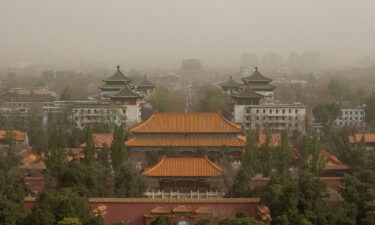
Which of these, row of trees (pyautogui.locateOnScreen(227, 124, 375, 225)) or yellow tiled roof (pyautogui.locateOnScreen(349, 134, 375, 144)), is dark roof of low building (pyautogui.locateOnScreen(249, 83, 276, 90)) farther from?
row of trees (pyautogui.locateOnScreen(227, 124, 375, 225))

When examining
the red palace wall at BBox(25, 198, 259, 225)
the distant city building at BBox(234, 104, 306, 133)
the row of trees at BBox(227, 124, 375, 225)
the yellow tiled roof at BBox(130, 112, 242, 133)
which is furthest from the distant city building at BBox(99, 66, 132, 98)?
the red palace wall at BBox(25, 198, 259, 225)

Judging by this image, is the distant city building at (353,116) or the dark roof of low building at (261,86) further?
the dark roof of low building at (261,86)

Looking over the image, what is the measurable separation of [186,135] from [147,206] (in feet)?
23.2

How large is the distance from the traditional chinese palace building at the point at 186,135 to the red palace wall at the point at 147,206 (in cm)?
603

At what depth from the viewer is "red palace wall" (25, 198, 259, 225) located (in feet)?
61.2

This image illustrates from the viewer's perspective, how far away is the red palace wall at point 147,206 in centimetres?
1866

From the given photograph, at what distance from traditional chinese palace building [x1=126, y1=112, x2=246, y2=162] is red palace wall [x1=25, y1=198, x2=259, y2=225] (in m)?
6.03

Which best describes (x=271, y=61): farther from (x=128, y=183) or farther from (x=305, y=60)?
(x=128, y=183)

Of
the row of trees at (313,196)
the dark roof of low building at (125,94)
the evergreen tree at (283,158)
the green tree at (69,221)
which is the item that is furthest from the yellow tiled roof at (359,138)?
the green tree at (69,221)

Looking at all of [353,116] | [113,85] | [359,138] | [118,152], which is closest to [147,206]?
[118,152]

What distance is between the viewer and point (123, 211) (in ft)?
61.8

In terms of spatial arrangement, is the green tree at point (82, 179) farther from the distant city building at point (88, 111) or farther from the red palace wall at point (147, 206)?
the distant city building at point (88, 111)

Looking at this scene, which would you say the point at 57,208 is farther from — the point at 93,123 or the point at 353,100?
the point at 353,100

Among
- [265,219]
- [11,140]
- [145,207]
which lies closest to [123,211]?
[145,207]
